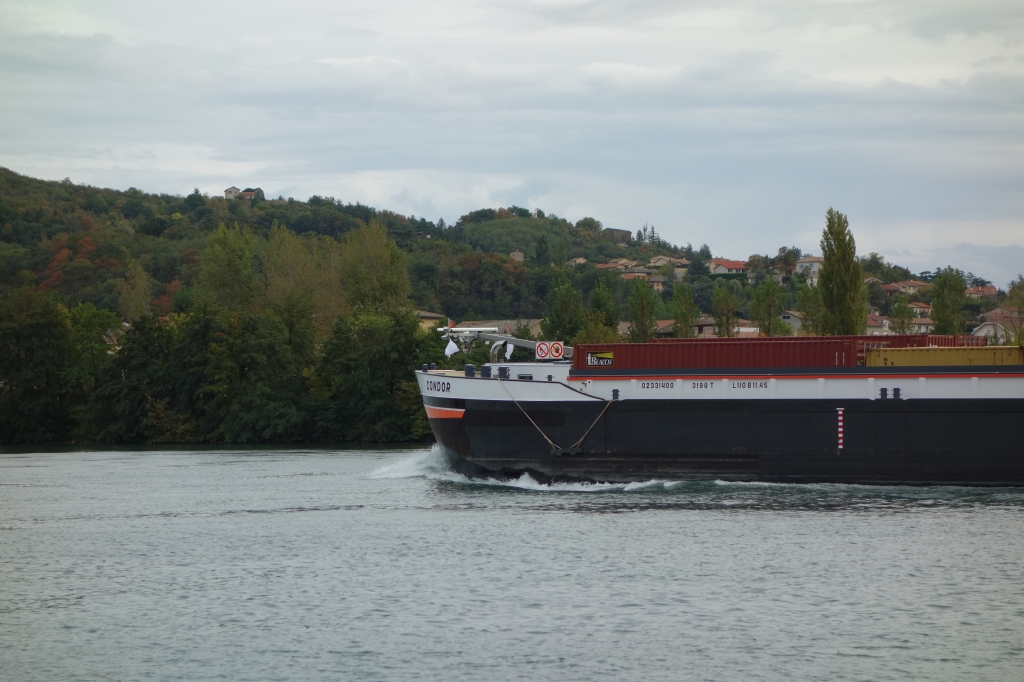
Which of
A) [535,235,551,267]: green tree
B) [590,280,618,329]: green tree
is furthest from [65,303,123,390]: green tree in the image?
[535,235,551,267]: green tree

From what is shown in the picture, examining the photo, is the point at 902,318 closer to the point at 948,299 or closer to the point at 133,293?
the point at 948,299

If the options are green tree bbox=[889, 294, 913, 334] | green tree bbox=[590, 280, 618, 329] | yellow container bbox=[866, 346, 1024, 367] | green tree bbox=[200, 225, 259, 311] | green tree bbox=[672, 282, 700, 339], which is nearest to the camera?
yellow container bbox=[866, 346, 1024, 367]

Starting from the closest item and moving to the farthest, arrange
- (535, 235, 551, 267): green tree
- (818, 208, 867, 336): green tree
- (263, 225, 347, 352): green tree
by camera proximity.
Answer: (818, 208, 867, 336): green tree < (263, 225, 347, 352): green tree < (535, 235, 551, 267): green tree

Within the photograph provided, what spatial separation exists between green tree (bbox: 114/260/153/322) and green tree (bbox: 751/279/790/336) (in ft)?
195

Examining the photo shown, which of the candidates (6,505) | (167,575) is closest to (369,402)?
(6,505)

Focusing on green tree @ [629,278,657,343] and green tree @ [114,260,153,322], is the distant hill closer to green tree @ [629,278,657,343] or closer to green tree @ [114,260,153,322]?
green tree @ [114,260,153,322]

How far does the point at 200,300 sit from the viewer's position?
8838 centimetres

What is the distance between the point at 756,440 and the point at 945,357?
677 centimetres

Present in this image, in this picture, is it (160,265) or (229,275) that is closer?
(229,275)

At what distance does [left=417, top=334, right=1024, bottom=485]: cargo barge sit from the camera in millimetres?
35438

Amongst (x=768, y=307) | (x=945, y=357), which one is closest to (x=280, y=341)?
(x=768, y=307)

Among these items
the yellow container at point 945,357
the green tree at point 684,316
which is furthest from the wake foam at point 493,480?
the green tree at point 684,316

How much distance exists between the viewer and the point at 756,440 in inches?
1444

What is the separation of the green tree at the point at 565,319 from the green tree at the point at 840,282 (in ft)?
83.1
